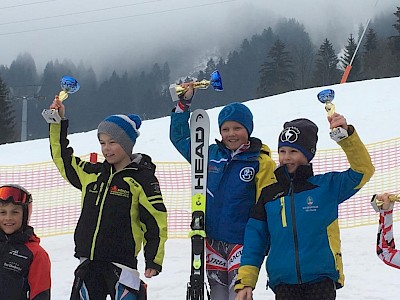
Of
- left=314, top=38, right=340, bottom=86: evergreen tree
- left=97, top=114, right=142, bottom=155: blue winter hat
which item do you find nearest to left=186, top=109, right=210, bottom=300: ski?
left=97, top=114, right=142, bottom=155: blue winter hat

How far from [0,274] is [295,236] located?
6.17 feet

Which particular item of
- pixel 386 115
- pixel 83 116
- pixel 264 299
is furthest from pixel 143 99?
pixel 264 299

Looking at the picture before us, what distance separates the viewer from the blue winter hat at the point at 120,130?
425 centimetres

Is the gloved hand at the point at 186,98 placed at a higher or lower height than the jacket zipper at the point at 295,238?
higher

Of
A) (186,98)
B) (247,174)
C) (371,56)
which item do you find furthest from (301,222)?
(371,56)

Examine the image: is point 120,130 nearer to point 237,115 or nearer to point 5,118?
point 237,115

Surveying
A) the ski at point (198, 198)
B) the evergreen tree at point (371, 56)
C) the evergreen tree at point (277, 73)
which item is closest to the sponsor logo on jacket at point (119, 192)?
the ski at point (198, 198)

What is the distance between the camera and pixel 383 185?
10.2 m

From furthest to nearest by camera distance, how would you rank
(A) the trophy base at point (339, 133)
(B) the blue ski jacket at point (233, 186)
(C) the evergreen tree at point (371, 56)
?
(C) the evergreen tree at point (371, 56) → (B) the blue ski jacket at point (233, 186) → (A) the trophy base at point (339, 133)

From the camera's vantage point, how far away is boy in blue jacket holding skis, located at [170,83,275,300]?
4.12 meters

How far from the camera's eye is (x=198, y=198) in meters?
4.25

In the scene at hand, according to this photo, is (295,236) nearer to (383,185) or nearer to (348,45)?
(383,185)

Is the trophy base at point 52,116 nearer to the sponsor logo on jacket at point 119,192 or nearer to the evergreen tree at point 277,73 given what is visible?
the sponsor logo on jacket at point 119,192

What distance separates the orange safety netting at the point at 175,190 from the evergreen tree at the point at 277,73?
59.8 m
